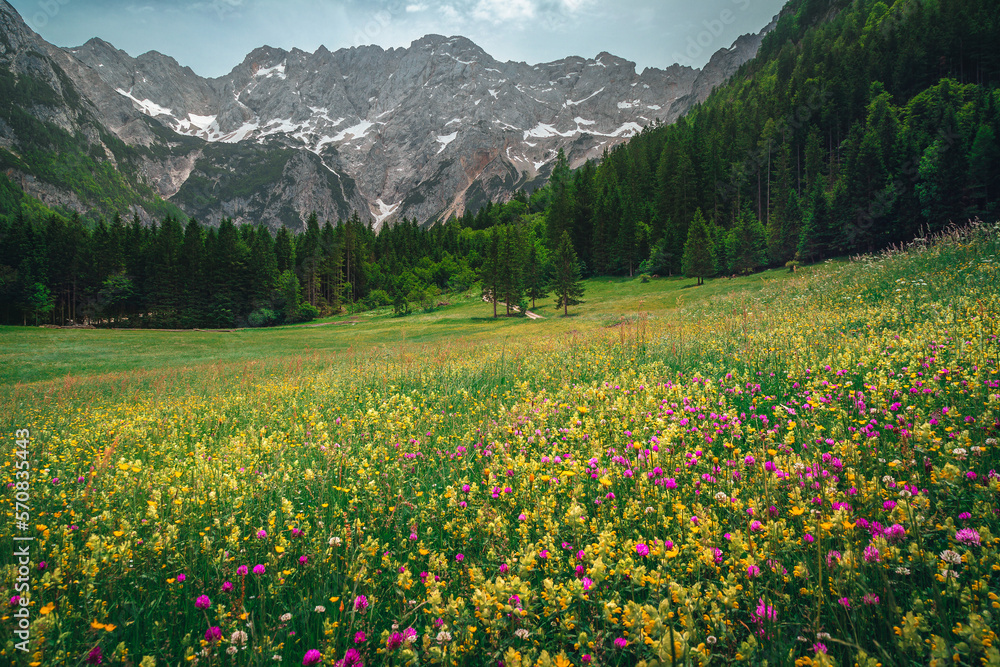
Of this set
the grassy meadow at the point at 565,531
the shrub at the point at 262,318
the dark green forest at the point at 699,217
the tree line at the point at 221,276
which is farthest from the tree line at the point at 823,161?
the shrub at the point at 262,318

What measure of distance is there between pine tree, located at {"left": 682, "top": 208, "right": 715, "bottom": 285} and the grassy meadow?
53.1m

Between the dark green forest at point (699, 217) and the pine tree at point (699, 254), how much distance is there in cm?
31

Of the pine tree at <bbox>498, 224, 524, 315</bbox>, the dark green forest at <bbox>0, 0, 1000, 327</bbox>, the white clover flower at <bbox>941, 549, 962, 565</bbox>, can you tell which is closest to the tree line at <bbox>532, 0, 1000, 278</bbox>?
the dark green forest at <bbox>0, 0, 1000, 327</bbox>

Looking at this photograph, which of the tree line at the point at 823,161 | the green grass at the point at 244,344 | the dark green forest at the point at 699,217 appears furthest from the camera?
the dark green forest at the point at 699,217

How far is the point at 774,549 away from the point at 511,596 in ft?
4.45

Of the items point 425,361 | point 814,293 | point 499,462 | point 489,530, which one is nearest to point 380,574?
point 489,530

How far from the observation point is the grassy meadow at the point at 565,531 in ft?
5.80

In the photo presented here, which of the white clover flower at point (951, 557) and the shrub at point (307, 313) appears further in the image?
the shrub at point (307, 313)

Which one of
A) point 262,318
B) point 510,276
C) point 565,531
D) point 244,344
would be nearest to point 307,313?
point 262,318

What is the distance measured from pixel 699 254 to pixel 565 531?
194 ft

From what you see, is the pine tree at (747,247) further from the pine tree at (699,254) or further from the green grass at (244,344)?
the green grass at (244,344)

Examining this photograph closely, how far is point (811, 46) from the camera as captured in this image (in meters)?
90.6

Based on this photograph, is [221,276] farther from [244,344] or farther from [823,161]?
[823,161]

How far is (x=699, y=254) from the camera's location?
5391cm
